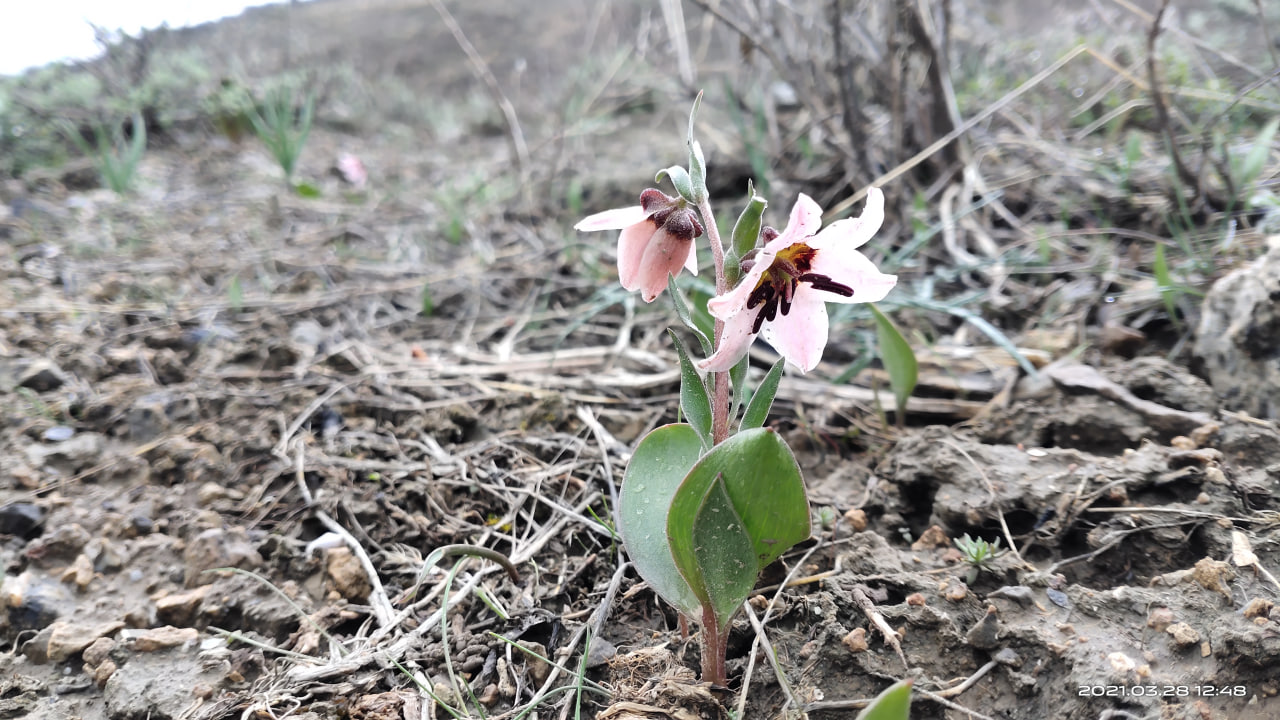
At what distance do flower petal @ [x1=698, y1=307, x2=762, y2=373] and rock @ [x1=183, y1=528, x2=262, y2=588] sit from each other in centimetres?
119

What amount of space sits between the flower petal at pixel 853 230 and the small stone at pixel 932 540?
735 mm

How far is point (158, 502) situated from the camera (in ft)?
5.82

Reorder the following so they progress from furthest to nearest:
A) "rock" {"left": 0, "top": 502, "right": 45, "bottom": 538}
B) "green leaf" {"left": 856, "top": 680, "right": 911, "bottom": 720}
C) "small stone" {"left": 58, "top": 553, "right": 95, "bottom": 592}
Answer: "rock" {"left": 0, "top": 502, "right": 45, "bottom": 538}
"small stone" {"left": 58, "top": 553, "right": 95, "bottom": 592}
"green leaf" {"left": 856, "top": 680, "right": 911, "bottom": 720}

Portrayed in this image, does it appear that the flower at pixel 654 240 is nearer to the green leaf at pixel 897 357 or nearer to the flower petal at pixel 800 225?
the flower petal at pixel 800 225

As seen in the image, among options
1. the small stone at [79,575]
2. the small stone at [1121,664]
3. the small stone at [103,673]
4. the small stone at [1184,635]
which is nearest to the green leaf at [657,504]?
the small stone at [1121,664]

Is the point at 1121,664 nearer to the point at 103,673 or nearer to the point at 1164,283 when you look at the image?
the point at 1164,283

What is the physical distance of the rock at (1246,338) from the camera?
1.71 m

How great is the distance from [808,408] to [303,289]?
2.29m

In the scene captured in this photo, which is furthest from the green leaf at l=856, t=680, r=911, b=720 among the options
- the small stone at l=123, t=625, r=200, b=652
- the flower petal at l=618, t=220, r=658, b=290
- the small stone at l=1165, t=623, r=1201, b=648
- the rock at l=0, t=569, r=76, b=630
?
the rock at l=0, t=569, r=76, b=630

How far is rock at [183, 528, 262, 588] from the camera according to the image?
1.55 metres

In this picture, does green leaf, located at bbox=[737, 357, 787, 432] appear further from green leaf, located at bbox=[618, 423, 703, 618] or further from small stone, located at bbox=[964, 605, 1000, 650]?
small stone, located at bbox=[964, 605, 1000, 650]

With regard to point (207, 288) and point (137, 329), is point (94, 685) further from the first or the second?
point (207, 288)

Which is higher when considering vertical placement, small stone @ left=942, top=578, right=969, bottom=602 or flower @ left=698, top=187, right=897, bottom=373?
flower @ left=698, top=187, right=897, bottom=373

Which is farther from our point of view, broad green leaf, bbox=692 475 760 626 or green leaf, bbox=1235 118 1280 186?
green leaf, bbox=1235 118 1280 186
